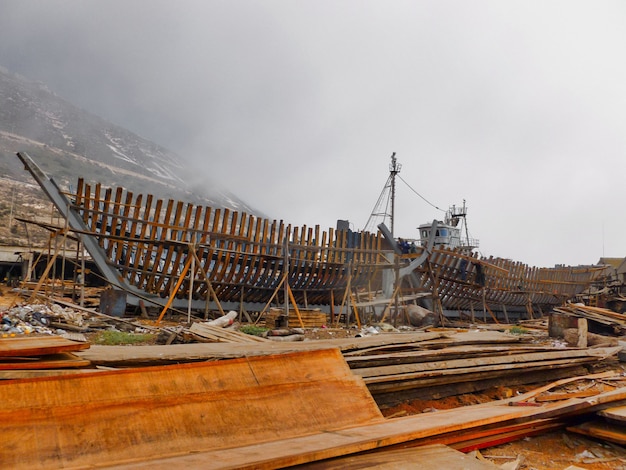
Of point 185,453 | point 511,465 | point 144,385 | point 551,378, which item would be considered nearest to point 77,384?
point 144,385

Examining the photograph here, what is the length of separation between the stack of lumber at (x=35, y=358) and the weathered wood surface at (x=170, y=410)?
0.29 meters

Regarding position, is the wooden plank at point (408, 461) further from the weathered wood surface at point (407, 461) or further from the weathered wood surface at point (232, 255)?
the weathered wood surface at point (232, 255)

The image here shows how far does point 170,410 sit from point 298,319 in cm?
834

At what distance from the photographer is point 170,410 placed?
9.46 ft

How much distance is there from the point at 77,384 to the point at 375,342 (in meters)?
3.52

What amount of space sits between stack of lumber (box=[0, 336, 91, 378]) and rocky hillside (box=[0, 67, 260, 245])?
41.4 metres

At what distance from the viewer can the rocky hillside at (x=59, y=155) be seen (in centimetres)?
6406

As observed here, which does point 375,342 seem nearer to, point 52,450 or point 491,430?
point 491,430

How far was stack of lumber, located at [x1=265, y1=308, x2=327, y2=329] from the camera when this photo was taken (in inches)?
420

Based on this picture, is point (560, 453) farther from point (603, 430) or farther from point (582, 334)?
point (582, 334)

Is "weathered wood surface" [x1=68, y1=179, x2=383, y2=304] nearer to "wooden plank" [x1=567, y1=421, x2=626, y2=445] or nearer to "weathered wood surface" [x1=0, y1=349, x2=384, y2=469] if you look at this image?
"weathered wood surface" [x1=0, y1=349, x2=384, y2=469]

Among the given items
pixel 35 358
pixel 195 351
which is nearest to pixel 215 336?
pixel 195 351

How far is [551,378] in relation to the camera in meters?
6.26

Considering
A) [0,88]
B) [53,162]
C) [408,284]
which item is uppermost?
[0,88]
